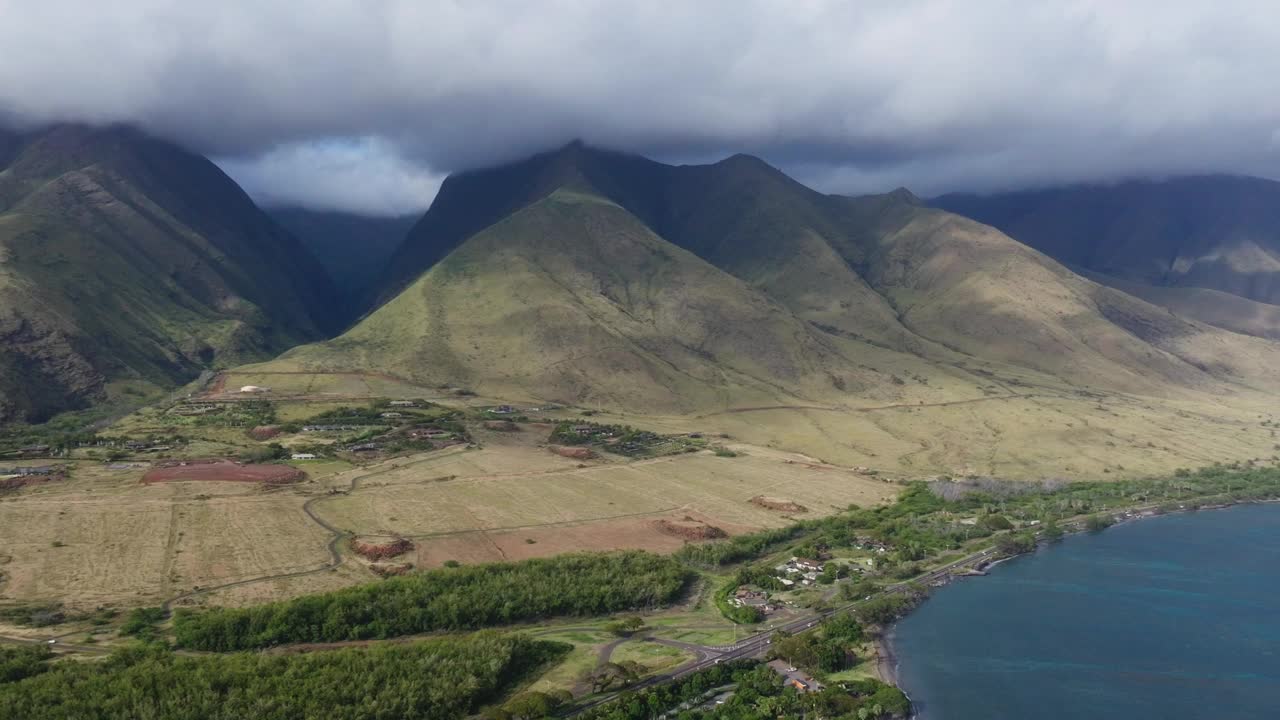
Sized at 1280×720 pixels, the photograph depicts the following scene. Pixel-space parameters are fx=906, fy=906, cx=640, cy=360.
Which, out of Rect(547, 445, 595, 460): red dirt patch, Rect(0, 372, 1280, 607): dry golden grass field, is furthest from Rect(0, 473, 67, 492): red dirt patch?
Rect(547, 445, 595, 460): red dirt patch

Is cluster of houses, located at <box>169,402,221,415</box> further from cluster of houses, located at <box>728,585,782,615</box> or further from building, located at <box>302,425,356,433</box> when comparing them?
cluster of houses, located at <box>728,585,782,615</box>

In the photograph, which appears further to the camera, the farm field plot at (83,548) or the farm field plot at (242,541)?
the farm field plot at (242,541)

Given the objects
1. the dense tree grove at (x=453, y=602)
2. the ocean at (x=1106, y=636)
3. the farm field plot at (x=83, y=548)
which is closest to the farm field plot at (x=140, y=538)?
the farm field plot at (x=83, y=548)

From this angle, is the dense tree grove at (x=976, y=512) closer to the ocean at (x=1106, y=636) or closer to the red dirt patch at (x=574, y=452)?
the ocean at (x=1106, y=636)

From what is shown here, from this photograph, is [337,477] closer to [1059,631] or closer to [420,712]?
[420,712]

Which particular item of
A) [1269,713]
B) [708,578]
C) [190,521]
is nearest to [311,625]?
[190,521]

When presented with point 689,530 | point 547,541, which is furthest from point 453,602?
point 689,530

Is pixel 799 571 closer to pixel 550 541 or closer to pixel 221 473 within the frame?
pixel 550 541
